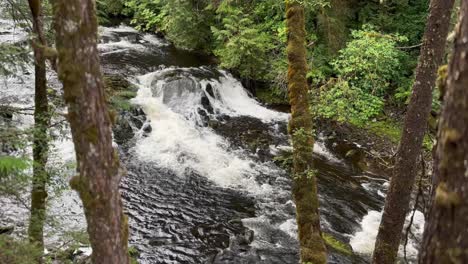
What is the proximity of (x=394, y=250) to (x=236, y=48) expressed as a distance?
39.7 ft

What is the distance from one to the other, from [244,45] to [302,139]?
37.3 ft

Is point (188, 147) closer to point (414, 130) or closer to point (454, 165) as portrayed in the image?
point (414, 130)

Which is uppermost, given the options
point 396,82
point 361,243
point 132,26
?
point 132,26

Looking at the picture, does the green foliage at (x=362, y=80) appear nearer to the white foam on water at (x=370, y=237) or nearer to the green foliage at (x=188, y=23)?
the white foam on water at (x=370, y=237)

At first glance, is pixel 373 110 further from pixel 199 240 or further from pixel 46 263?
pixel 46 263

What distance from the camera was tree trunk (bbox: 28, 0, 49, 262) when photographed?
5.39 meters

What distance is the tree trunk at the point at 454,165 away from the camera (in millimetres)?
1902

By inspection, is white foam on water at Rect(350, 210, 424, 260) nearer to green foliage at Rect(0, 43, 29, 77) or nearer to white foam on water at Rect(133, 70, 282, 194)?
white foam on water at Rect(133, 70, 282, 194)

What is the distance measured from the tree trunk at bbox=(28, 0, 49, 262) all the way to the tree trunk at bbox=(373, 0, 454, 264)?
4.45 m

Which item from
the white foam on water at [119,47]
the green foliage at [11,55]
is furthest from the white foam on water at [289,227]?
the white foam on water at [119,47]

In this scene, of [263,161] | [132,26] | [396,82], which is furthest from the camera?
[132,26]

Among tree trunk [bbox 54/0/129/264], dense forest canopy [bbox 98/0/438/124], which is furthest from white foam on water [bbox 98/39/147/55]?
tree trunk [bbox 54/0/129/264]

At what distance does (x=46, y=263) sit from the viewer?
6.16 m

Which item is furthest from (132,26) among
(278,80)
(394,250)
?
(394,250)
